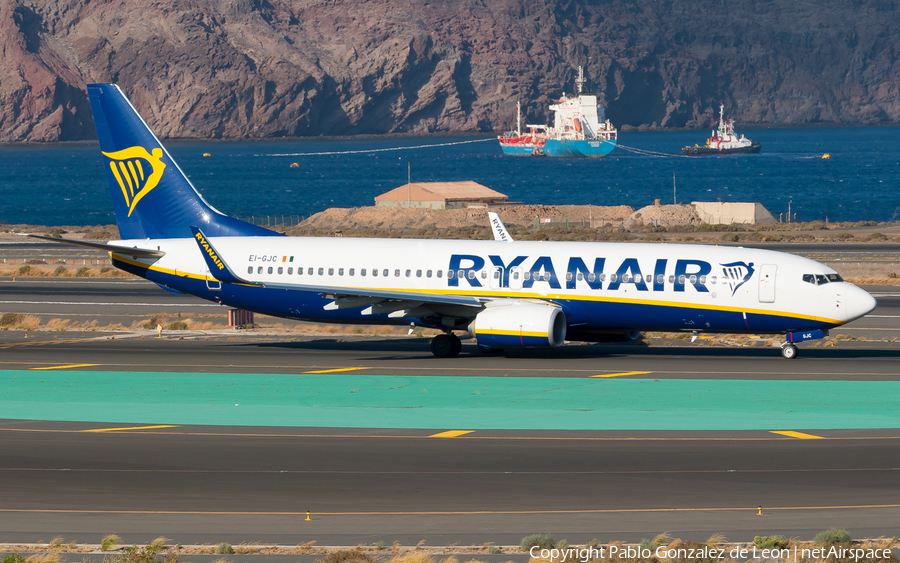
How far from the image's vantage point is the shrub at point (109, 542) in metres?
17.3

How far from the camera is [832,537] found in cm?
1723

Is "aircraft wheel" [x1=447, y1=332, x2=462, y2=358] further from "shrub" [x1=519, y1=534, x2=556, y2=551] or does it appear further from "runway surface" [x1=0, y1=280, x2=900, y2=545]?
"shrub" [x1=519, y1=534, x2=556, y2=551]

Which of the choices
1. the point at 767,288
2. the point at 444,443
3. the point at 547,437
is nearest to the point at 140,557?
the point at 444,443

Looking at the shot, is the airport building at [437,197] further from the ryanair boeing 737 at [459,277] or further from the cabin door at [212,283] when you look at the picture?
the cabin door at [212,283]

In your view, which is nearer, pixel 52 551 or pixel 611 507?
pixel 52 551

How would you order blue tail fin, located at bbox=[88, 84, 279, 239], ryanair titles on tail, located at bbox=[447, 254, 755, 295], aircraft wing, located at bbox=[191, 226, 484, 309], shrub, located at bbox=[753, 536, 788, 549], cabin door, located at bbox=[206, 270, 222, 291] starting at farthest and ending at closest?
blue tail fin, located at bbox=[88, 84, 279, 239]
cabin door, located at bbox=[206, 270, 222, 291]
aircraft wing, located at bbox=[191, 226, 484, 309]
ryanair titles on tail, located at bbox=[447, 254, 755, 295]
shrub, located at bbox=[753, 536, 788, 549]

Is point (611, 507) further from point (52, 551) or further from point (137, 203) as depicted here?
point (137, 203)

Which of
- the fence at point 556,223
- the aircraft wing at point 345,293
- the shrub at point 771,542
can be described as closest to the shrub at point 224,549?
the shrub at point 771,542

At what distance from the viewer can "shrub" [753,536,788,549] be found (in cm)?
1703

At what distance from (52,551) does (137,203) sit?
28.1m

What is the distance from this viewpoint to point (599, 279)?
37.7 meters

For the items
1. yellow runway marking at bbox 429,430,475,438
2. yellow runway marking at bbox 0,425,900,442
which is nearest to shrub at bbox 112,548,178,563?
yellow runway marking at bbox 0,425,900,442

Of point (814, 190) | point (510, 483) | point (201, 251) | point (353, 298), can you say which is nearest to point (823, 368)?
point (353, 298)

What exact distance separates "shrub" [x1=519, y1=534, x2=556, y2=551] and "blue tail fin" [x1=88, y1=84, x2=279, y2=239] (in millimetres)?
28283
